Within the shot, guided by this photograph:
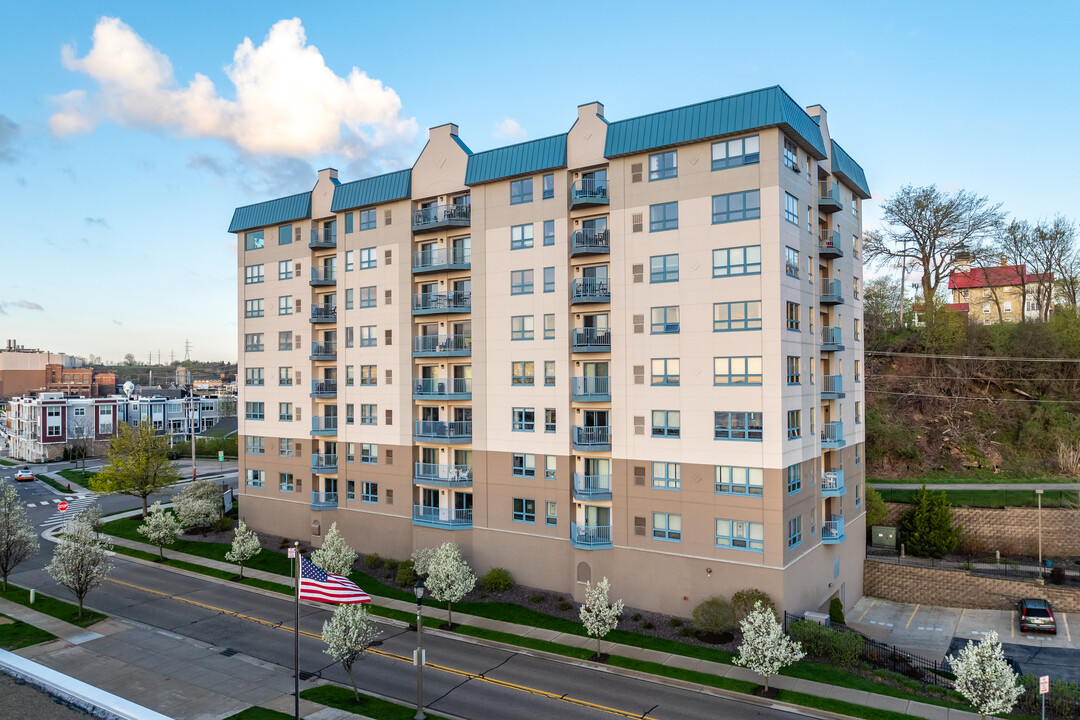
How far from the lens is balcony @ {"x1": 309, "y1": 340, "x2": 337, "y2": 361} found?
43562mm

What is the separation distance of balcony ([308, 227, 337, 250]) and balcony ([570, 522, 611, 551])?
24.7 meters

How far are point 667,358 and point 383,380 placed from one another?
61.0 feet

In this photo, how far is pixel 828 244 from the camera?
3519 cm

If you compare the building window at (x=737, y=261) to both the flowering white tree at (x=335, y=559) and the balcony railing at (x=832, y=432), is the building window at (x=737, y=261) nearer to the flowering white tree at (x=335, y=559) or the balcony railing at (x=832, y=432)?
the balcony railing at (x=832, y=432)

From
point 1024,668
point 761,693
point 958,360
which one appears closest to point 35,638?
point 761,693

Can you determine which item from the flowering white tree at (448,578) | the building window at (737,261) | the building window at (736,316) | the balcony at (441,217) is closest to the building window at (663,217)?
the building window at (737,261)

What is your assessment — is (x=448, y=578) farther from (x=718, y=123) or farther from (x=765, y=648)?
(x=718, y=123)

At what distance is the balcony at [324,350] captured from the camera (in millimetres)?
43562

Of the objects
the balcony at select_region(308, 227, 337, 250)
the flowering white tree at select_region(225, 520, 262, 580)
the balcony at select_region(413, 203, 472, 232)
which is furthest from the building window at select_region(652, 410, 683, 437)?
the flowering white tree at select_region(225, 520, 262, 580)

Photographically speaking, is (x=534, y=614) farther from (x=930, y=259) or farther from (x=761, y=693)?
(x=930, y=259)

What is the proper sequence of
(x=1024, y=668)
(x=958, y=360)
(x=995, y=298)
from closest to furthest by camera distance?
(x=1024, y=668) < (x=958, y=360) < (x=995, y=298)

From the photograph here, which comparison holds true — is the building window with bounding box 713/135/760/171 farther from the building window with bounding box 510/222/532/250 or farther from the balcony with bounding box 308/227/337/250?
the balcony with bounding box 308/227/337/250

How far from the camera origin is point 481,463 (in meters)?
36.8

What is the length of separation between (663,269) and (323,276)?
2476 centimetres
